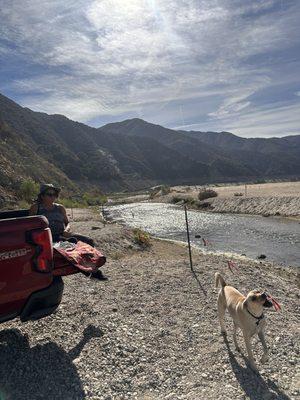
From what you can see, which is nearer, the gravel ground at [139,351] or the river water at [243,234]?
the gravel ground at [139,351]

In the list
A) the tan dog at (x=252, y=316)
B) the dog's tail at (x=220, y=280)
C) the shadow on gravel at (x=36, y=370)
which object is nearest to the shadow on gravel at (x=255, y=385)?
the tan dog at (x=252, y=316)

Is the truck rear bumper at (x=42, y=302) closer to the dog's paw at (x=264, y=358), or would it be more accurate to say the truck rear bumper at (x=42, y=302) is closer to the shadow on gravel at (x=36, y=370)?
the shadow on gravel at (x=36, y=370)

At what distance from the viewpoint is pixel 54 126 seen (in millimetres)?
190625

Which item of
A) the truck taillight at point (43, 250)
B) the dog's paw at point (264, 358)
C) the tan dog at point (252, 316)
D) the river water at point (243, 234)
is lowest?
the river water at point (243, 234)

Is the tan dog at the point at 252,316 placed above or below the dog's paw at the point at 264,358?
above

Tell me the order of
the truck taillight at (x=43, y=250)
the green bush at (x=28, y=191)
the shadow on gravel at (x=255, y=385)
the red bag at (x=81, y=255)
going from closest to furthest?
the truck taillight at (x=43, y=250), the shadow on gravel at (x=255, y=385), the red bag at (x=81, y=255), the green bush at (x=28, y=191)

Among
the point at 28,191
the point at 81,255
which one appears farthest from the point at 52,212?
the point at 28,191

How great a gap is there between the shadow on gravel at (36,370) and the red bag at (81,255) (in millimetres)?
1459

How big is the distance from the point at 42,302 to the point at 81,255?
1.30m

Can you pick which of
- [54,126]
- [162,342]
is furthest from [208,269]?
[54,126]

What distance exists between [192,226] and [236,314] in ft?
92.5

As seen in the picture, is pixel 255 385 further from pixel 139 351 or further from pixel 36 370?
pixel 36 370

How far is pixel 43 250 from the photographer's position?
5477 mm

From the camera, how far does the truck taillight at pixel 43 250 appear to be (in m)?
5.39
